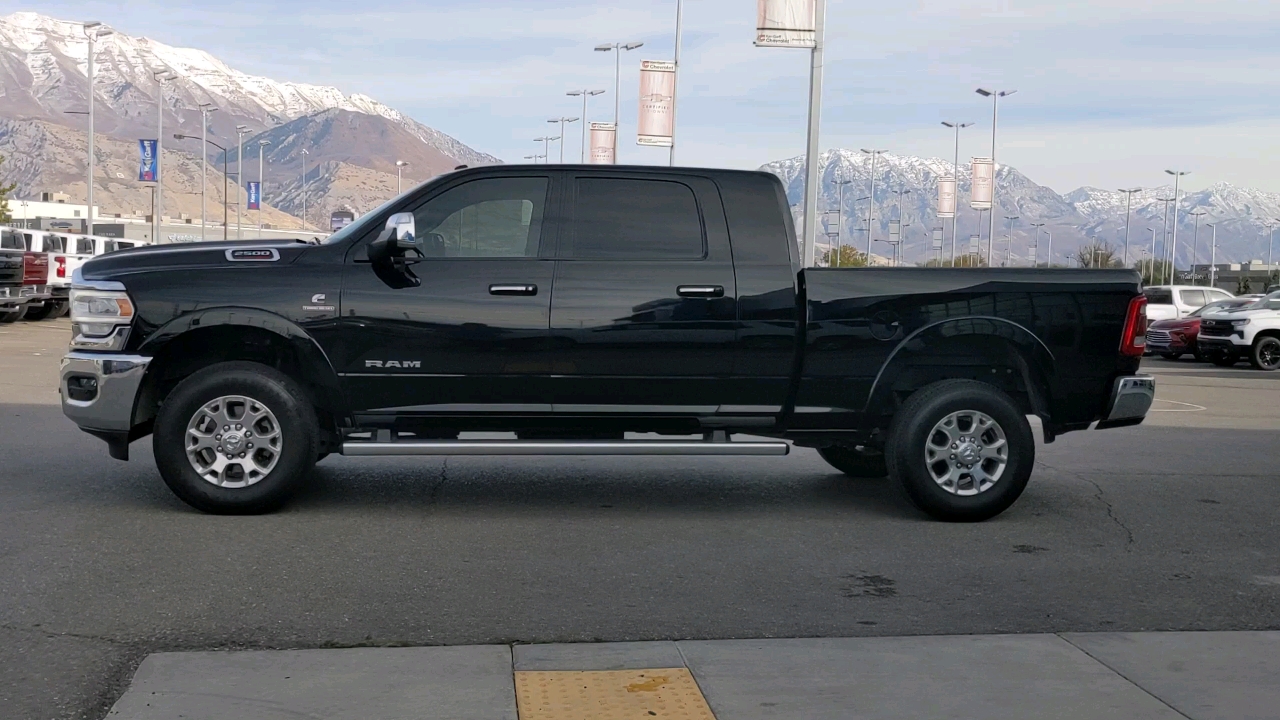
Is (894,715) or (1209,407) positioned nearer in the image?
(894,715)

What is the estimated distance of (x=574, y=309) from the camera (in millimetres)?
8133

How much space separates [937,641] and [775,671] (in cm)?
84

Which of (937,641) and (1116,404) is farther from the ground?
(1116,404)

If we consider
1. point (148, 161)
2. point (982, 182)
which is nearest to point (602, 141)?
point (982, 182)

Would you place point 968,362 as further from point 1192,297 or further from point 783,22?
point 1192,297

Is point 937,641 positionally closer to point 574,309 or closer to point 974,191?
point 574,309

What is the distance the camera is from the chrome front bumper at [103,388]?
7.94 m

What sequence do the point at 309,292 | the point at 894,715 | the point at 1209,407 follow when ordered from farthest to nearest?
the point at 1209,407
the point at 309,292
the point at 894,715

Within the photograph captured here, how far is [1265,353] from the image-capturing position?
90.7ft

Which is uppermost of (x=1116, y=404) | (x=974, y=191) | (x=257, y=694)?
(x=974, y=191)

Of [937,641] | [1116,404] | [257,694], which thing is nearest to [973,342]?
[1116,404]

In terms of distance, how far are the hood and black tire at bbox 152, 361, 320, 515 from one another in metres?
0.61

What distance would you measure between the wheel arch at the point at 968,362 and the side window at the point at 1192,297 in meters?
28.6

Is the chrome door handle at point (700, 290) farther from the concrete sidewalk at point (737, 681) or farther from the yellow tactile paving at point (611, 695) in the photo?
the yellow tactile paving at point (611, 695)
